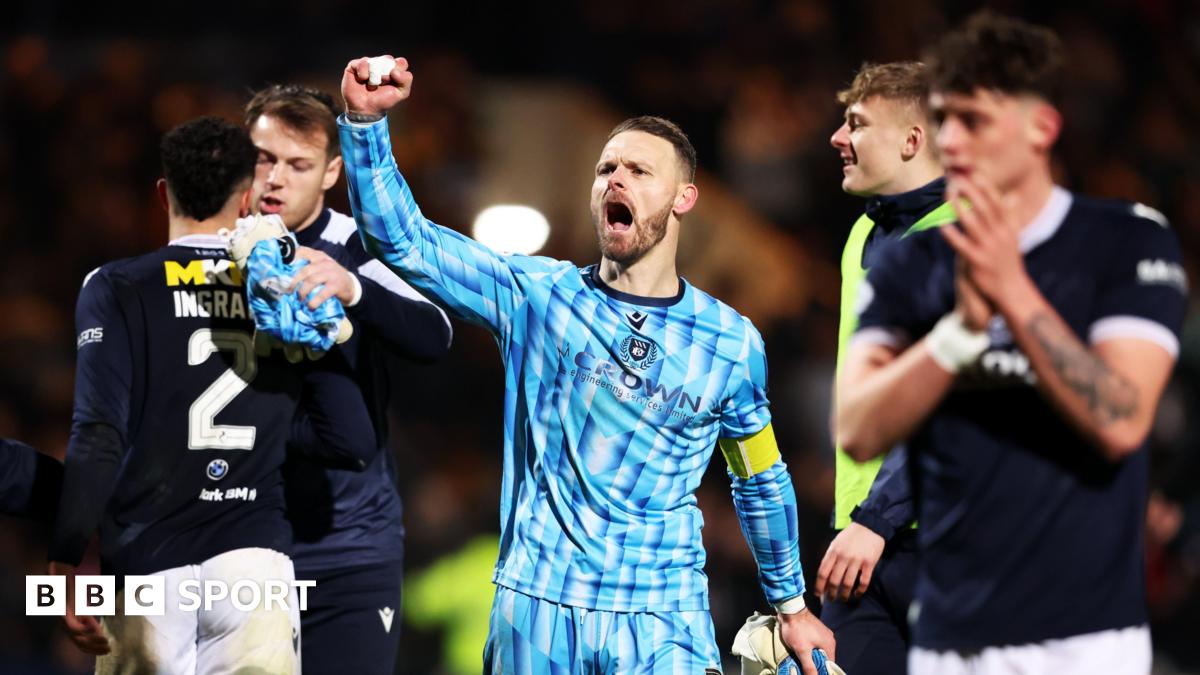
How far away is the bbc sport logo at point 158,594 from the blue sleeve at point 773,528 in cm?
140

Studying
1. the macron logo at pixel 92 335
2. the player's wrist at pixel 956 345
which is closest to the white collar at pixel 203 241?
the macron logo at pixel 92 335

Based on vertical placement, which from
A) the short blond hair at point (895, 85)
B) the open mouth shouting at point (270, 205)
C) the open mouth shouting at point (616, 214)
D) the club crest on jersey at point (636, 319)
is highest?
the short blond hair at point (895, 85)

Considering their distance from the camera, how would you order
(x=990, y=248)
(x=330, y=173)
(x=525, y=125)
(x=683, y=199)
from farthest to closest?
(x=525, y=125) → (x=330, y=173) → (x=683, y=199) → (x=990, y=248)

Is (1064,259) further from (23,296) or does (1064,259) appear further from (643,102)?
(23,296)

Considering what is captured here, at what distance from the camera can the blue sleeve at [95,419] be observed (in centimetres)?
397

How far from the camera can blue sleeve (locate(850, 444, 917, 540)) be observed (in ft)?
13.3

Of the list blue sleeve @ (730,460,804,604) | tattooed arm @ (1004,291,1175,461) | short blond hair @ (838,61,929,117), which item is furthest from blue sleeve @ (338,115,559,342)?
tattooed arm @ (1004,291,1175,461)

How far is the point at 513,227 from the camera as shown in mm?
10164

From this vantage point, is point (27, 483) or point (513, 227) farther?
point (513, 227)

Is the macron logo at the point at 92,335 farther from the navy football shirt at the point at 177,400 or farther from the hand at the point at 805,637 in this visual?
the hand at the point at 805,637

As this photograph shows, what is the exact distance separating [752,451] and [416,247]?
1.13m

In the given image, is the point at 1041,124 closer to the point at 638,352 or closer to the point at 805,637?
the point at 638,352

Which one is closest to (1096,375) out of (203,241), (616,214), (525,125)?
(616,214)

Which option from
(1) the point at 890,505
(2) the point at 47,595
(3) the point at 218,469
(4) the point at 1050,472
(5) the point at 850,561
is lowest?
(2) the point at 47,595
